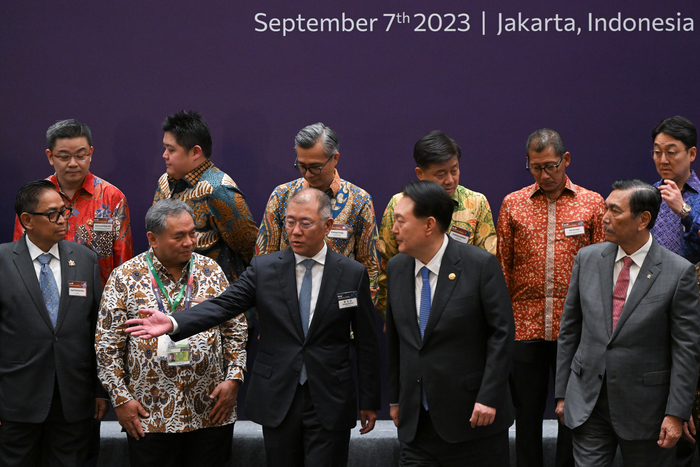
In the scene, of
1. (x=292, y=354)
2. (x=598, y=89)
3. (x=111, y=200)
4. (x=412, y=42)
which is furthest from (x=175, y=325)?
(x=598, y=89)

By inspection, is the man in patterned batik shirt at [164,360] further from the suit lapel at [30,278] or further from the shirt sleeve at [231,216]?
the shirt sleeve at [231,216]

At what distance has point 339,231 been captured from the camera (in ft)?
12.9

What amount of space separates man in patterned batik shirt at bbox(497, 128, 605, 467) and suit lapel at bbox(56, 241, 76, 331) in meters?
2.39

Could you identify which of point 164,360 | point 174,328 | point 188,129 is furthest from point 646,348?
point 188,129

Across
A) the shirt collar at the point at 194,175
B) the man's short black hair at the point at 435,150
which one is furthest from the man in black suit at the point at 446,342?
the shirt collar at the point at 194,175

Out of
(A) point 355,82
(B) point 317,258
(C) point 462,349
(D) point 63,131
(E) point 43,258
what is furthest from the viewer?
(A) point 355,82

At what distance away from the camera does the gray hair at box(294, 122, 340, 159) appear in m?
3.90

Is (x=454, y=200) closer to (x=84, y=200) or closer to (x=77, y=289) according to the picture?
(x=77, y=289)

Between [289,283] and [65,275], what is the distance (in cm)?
127

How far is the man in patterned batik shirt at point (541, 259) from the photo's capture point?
4.05 meters

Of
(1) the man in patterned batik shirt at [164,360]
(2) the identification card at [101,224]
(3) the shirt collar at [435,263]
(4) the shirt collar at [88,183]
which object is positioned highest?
(4) the shirt collar at [88,183]

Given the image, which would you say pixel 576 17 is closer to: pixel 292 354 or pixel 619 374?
pixel 619 374

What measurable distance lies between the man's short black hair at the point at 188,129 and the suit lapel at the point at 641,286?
2.48m

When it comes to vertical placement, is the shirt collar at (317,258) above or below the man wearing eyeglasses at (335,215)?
below
